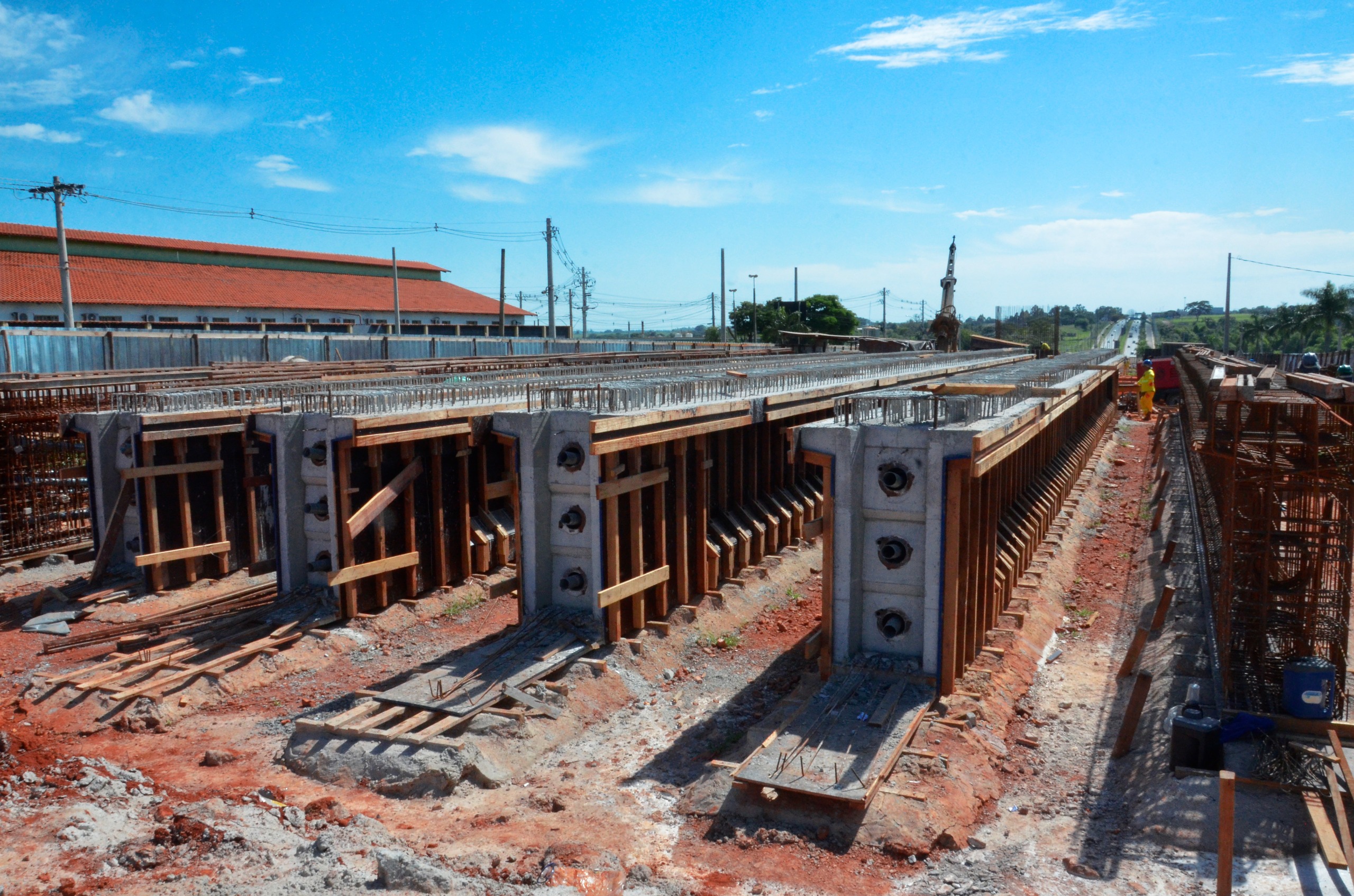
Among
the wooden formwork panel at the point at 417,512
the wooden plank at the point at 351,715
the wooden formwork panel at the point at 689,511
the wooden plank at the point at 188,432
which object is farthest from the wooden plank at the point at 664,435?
the wooden plank at the point at 188,432

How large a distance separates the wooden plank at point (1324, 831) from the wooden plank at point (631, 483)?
27.9ft

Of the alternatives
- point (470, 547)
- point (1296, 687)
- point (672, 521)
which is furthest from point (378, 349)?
point (1296, 687)

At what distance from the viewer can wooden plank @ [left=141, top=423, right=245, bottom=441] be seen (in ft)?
52.7

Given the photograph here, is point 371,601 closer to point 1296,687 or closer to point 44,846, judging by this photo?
point 44,846

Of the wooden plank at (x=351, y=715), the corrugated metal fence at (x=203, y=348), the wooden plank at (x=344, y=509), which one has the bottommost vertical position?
the wooden plank at (x=351, y=715)

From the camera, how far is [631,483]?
13508 mm

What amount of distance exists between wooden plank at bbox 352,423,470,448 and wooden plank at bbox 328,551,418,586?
188cm

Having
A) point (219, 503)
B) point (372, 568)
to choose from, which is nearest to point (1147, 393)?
point (372, 568)

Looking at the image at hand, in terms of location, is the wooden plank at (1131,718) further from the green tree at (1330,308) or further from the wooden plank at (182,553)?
the green tree at (1330,308)

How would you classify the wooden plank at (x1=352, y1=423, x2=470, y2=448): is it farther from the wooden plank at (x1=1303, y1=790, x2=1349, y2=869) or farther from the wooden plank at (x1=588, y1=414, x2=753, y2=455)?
the wooden plank at (x1=1303, y1=790, x2=1349, y2=869)

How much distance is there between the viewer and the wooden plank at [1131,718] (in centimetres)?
1038

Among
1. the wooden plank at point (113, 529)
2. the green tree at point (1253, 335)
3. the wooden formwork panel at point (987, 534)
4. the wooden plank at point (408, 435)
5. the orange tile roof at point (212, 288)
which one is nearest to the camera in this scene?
the wooden formwork panel at point (987, 534)

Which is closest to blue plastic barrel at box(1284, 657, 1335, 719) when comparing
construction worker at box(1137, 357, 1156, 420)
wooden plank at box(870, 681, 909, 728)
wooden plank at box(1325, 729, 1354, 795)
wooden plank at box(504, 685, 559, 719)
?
wooden plank at box(1325, 729, 1354, 795)

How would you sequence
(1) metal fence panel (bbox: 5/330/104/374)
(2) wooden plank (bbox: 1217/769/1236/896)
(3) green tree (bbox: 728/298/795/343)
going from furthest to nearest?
1. (3) green tree (bbox: 728/298/795/343)
2. (1) metal fence panel (bbox: 5/330/104/374)
3. (2) wooden plank (bbox: 1217/769/1236/896)
